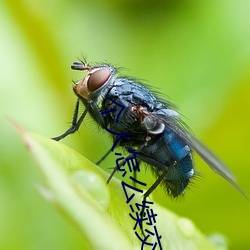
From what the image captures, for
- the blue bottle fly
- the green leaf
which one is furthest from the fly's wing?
the green leaf

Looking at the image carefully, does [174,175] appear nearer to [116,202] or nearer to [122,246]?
[116,202]

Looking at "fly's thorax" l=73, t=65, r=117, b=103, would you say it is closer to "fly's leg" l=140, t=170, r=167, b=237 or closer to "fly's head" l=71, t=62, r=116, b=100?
"fly's head" l=71, t=62, r=116, b=100

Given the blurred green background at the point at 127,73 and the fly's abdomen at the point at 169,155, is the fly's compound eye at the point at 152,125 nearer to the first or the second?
the fly's abdomen at the point at 169,155

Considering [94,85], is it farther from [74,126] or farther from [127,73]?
[127,73]

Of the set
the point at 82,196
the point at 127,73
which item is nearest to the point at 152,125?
the point at 82,196

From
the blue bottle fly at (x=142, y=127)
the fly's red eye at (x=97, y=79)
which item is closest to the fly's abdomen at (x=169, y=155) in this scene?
the blue bottle fly at (x=142, y=127)

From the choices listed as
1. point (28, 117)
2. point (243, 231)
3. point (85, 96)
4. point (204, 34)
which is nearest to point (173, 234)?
point (85, 96)
